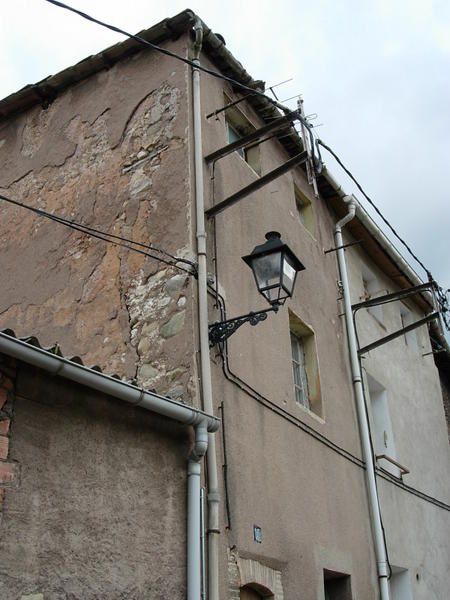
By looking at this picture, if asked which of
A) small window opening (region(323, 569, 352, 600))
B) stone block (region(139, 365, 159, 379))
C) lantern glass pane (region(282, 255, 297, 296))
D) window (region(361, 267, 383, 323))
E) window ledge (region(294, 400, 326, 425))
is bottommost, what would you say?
small window opening (region(323, 569, 352, 600))

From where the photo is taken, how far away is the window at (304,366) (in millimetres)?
8914

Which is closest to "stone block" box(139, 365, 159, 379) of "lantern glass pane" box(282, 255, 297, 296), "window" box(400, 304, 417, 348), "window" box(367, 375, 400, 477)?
"lantern glass pane" box(282, 255, 297, 296)

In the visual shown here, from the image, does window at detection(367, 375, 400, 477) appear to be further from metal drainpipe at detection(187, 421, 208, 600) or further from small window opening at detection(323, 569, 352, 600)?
metal drainpipe at detection(187, 421, 208, 600)

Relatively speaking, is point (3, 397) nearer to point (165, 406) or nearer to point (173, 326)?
point (165, 406)

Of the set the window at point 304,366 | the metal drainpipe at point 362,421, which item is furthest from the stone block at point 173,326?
the metal drainpipe at point 362,421

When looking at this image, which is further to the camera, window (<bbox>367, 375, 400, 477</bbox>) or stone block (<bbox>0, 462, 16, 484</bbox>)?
window (<bbox>367, 375, 400, 477</bbox>)

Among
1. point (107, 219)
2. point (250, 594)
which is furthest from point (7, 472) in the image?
point (107, 219)

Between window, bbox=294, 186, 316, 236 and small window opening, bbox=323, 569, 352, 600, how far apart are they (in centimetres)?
464

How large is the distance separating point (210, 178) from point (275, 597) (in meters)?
4.18

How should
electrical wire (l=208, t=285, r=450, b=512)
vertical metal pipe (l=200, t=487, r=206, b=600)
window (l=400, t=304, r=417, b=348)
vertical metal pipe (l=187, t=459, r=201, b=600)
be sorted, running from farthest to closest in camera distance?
window (l=400, t=304, r=417, b=348) → electrical wire (l=208, t=285, r=450, b=512) → vertical metal pipe (l=200, t=487, r=206, b=600) → vertical metal pipe (l=187, t=459, r=201, b=600)

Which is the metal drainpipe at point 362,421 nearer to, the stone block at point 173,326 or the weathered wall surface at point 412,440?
the weathered wall surface at point 412,440

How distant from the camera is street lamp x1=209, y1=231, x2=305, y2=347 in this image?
6.47 meters

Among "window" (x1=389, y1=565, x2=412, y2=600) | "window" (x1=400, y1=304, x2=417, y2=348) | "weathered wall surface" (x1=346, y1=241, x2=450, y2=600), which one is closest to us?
"window" (x1=389, y1=565, x2=412, y2=600)

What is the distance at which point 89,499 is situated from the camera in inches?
204
